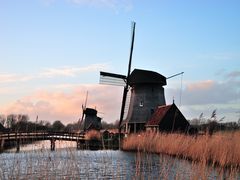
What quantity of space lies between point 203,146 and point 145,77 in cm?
1721

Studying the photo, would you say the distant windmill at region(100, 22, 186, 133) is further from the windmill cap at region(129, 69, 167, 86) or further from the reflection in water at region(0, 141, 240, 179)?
the reflection in water at region(0, 141, 240, 179)

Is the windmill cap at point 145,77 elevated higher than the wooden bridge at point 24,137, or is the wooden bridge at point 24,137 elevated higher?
the windmill cap at point 145,77

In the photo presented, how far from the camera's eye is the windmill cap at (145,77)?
94.4 ft

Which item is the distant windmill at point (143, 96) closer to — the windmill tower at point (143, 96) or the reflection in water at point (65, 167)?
the windmill tower at point (143, 96)

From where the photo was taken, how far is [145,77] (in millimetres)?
28859

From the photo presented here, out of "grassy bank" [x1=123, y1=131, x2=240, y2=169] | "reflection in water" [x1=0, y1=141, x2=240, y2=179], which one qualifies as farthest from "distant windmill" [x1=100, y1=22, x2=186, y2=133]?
"reflection in water" [x1=0, y1=141, x2=240, y2=179]

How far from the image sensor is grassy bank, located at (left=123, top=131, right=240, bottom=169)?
10.6 meters

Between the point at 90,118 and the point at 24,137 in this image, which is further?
the point at 90,118

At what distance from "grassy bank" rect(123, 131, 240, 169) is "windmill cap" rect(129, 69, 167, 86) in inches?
432

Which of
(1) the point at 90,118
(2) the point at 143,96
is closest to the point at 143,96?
(2) the point at 143,96

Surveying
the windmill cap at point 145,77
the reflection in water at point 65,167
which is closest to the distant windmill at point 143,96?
the windmill cap at point 145,77

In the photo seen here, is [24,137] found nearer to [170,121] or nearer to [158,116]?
[170,121]

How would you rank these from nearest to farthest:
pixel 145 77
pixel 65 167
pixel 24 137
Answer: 1. pixel 65 167
2. pixel 24 137
3. pixel 145 77

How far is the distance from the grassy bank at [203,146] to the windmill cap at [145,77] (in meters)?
11.0
